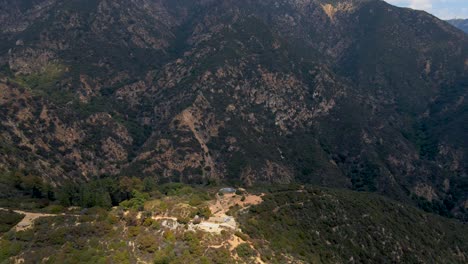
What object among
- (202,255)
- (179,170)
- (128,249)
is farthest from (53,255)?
(179,170)

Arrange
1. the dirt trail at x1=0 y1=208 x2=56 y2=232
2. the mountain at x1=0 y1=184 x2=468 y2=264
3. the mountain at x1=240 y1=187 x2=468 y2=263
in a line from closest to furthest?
the mountain at x1=0 y1=184 x2=468 y2=264, the dirt trail at x1=0 y1=208 x2=56 y2=232, the mountain at x1=240 y1=187 x2=468 y2=263

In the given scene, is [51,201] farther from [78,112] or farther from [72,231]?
[78,112]

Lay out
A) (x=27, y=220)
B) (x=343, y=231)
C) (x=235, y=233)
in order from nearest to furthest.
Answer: (x=235, y=233), (x=27, y=220), (x=343, y=231)

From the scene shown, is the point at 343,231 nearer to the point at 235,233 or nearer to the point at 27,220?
the point at 235,233

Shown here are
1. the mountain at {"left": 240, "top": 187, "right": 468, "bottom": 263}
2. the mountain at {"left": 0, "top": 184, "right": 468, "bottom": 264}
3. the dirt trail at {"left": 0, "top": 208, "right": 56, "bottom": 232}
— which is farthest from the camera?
the mountain at {"left": 240, "top": 187, "right": 468, "bottom": 263}

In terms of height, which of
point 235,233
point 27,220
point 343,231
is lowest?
point 27,220

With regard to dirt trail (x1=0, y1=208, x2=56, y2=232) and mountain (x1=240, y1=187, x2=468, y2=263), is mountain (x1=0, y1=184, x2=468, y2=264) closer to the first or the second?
mountain (x1=240, y1=187, x2=468, y2=263)

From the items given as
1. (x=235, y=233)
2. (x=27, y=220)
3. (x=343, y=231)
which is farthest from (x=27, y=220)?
(x=343, y=231)

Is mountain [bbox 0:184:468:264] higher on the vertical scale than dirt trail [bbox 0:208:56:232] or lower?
higher

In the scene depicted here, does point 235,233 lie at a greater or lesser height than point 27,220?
greater

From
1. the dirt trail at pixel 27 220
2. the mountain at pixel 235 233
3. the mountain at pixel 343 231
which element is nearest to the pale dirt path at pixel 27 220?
the dirt trail at pixel 27 220

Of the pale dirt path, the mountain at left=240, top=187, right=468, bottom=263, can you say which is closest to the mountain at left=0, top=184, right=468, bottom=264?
the mountain at left=240, top=187, right=468, bottom=263

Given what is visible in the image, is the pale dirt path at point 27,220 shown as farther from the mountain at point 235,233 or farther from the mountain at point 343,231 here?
the mountain at point 343,231
